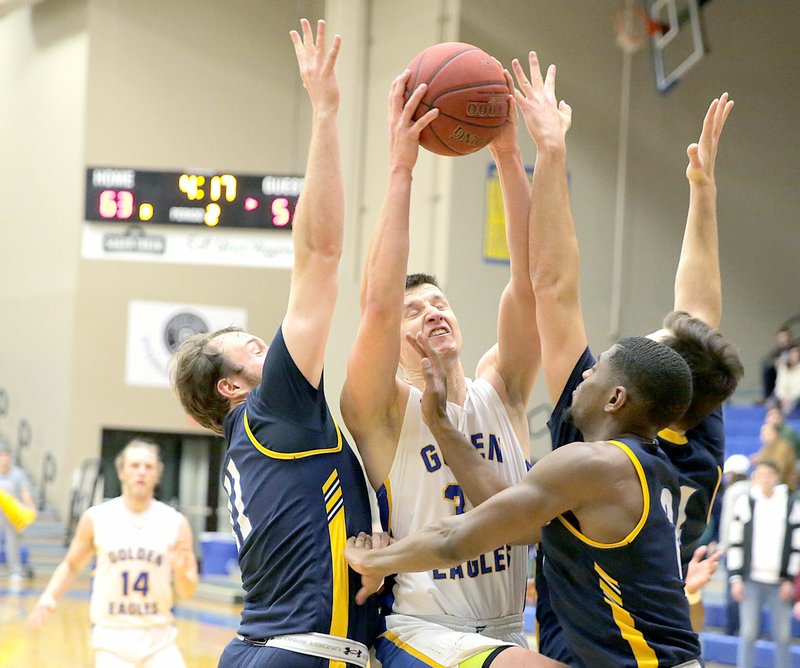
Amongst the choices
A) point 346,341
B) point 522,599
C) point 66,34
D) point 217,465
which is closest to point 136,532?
point 522,599

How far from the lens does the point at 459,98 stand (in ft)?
12.0

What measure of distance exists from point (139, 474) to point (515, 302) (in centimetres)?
345

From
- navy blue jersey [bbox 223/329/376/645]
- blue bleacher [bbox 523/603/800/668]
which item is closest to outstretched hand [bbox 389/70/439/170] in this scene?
navy blue jersey [bbox 223/329/376/645]

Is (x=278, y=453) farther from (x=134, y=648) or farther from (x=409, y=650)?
(x=134, y=648)

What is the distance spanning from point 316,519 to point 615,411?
0.92m

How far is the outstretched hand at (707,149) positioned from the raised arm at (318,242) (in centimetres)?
137

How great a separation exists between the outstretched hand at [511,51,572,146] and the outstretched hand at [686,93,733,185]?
621 mm

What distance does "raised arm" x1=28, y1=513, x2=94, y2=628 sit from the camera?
6418mm

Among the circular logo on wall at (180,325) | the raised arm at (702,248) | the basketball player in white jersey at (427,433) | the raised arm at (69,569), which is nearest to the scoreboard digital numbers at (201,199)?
the circular logo on wall at (180,325)

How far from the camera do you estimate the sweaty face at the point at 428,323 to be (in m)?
3.66

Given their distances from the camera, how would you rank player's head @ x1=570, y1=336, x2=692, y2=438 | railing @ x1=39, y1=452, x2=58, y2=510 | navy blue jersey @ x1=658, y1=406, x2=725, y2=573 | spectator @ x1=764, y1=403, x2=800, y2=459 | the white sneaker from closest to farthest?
1. player's head @ x1=570, y1=336, x2=692, y2=438
2. navy blue jersey @ x1=658, y1=406, x2=725, y2=573
3. spectator @ x1=764, y1=403, x2=800, y2=459
4. the white sneaker
5. railing @ x1=39, y1=452, x2=58, y2=510

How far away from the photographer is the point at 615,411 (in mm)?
3035

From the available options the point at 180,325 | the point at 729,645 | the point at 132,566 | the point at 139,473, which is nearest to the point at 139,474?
the point at 139,473

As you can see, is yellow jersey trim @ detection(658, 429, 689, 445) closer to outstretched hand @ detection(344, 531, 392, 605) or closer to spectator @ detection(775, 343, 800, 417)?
outstretched hand @ detection(344, 531, 392, 605)
